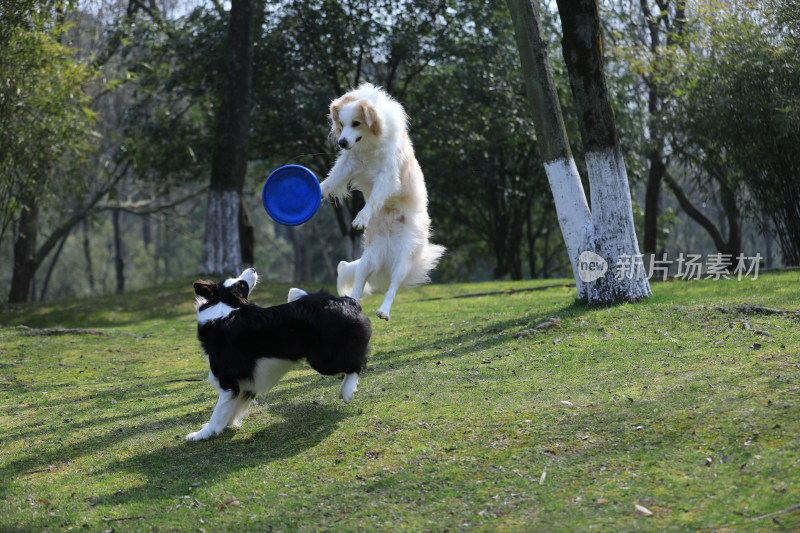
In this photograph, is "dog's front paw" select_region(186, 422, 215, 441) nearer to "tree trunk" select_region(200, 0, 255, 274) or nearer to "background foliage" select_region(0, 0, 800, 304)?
"background foliage" select_region(0, 0, 800, 304)

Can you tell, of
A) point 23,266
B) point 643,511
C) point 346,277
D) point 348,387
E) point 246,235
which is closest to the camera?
point 643,511

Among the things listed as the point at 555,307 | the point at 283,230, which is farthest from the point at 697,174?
the point at 283,230

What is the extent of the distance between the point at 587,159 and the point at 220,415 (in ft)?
17.3

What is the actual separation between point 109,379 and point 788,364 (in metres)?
6.41

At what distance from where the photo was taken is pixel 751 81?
39.7 feet

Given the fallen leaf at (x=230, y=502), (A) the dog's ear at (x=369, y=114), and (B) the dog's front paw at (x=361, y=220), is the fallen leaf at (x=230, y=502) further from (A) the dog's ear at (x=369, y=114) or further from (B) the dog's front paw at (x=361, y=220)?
(A) the dog's ear at (x=369, y=114)

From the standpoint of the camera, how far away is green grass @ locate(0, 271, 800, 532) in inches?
161

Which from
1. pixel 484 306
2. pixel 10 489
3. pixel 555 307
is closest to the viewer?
pixel 10 489

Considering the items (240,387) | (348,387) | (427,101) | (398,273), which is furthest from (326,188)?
(427,101)

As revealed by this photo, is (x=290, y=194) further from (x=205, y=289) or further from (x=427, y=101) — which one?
(x=427, y=101)

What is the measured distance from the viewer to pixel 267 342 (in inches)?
217

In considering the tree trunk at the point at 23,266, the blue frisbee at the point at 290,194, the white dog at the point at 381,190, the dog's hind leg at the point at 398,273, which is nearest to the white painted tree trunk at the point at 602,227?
the white dog at the point at 381,190

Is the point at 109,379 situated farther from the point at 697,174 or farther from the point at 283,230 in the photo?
the point at 283,230

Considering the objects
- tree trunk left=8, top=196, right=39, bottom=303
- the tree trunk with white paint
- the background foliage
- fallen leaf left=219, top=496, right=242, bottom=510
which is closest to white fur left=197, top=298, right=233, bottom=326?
fallen leaf left=219, top=496, right=242, bottom=510
